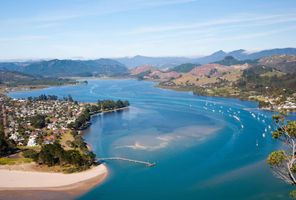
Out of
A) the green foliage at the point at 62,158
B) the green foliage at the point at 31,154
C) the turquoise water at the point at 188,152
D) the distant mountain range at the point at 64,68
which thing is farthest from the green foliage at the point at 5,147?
the distant mountain range at the point at 64,68

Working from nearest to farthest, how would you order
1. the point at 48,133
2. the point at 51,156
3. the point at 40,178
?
1. the point at 40,178
2. the point at 51,156
3. the point at 48,133

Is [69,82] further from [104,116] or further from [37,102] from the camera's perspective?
[104,116]

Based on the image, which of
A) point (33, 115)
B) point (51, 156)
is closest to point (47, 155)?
point (51, 156)

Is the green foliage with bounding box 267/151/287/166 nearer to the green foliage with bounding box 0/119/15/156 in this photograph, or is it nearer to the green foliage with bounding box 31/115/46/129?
the green foliage with bounding box 0/119/15/156

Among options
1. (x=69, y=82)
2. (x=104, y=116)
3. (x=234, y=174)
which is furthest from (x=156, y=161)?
(x=69, y=82)

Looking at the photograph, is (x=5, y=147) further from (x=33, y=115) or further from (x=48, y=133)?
(x=33, y=115)

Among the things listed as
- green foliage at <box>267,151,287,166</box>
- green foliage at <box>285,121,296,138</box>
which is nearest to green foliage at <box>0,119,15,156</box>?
green foliage at <box>267,151,287,166</box>
